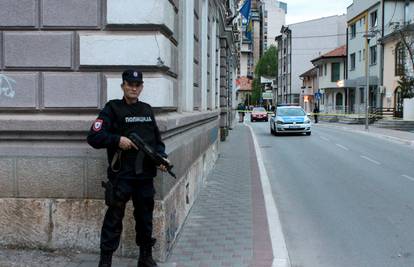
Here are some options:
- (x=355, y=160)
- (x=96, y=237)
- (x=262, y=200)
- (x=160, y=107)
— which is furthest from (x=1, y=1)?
(x=355, y=160)

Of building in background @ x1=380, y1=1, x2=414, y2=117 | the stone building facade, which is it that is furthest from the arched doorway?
the stone building facade

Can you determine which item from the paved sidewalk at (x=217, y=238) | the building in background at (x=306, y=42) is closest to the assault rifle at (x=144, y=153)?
the paved sidewalk at (x=217, y=238)

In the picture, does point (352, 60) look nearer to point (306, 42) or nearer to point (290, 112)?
point (306, 42)

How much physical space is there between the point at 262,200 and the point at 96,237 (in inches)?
171

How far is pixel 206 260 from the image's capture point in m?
5.91

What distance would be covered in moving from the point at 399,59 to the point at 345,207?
39336 millimetres

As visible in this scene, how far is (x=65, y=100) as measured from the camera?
20.0ft

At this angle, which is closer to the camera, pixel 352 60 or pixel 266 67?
pixel 352 60

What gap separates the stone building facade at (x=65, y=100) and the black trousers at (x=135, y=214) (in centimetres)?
52

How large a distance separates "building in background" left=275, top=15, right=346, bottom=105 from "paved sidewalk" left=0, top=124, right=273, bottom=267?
3200 inches

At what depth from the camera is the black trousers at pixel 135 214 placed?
505 centimetres

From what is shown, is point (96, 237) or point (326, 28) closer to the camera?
point (96, 237)

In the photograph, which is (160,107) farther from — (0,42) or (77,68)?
(0,42)

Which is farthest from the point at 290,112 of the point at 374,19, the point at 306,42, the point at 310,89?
the point at 306,42
